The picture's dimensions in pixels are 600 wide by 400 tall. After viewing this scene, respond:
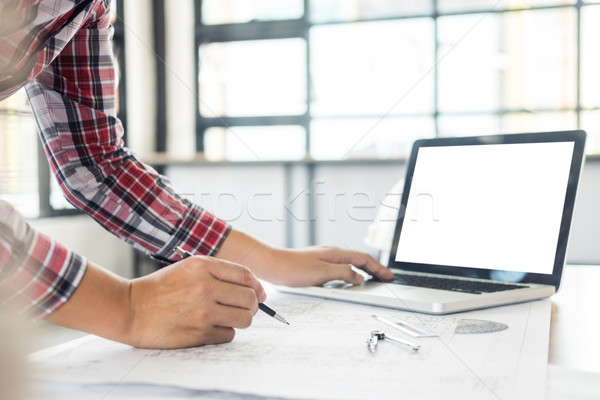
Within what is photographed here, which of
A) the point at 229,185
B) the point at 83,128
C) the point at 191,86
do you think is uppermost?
the point at 191,86

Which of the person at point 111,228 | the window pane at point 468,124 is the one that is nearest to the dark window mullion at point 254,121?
the window pane at point 468,124

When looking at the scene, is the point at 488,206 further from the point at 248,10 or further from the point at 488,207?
the point at 248,10

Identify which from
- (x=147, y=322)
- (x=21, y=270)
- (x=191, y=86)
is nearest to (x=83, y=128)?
(x=147, y=322)

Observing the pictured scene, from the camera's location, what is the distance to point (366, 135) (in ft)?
10.0

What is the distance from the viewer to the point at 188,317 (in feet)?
1.68

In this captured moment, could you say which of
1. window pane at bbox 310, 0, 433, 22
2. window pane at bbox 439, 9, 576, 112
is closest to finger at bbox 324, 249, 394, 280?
window pane at bbox 439, 9, 576, 112

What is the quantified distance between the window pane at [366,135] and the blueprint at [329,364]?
7.80ft

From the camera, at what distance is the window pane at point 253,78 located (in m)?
3.21

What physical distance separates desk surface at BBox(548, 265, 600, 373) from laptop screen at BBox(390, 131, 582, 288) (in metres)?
0.06

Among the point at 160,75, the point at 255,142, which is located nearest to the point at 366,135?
the point at 255,142

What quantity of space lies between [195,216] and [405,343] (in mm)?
387

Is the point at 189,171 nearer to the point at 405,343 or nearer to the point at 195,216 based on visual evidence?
the point at 195,216

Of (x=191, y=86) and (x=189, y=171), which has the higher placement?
(x=191, y=86)

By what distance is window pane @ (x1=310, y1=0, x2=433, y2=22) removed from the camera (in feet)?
9.75
